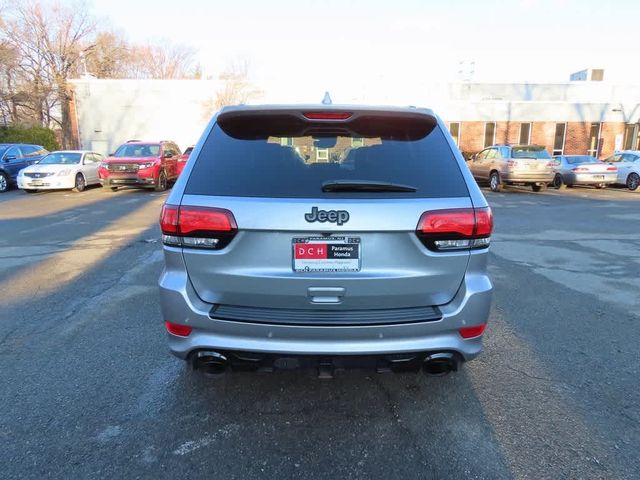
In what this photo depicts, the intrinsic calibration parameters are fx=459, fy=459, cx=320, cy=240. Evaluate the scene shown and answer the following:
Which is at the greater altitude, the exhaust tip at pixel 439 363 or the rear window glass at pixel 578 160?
the rear window glass at pixel 578 160

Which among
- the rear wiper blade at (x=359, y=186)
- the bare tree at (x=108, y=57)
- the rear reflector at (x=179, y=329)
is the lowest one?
the rear reflector at (x=179, y=329)

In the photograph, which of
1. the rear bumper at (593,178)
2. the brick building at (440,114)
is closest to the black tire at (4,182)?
the brick building at (440,114)

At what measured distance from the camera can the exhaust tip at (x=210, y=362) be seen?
2566 mm

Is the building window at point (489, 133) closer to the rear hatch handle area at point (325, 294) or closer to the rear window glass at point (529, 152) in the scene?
the rear window glass at point (529, 152)

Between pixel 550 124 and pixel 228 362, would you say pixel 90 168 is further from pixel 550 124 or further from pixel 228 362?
pixel 550 124

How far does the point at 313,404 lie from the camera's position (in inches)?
119

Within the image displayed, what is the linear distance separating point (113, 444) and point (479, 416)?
7.26 feet

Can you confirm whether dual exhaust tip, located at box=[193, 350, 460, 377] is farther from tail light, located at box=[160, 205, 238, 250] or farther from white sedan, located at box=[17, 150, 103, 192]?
white sedan, located at box=[17, 150, 103, 192]

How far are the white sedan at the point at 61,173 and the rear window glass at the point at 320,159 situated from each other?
16050mm

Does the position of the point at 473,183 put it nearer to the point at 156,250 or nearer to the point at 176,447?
the point at 176,447

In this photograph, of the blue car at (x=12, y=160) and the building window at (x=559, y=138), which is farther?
the building window at (x=559, y=138)

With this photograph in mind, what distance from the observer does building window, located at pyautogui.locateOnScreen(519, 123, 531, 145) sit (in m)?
31.6

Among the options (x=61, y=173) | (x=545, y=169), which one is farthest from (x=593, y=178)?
(x=61, y=173)

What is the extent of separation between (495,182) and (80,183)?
1602 cm
